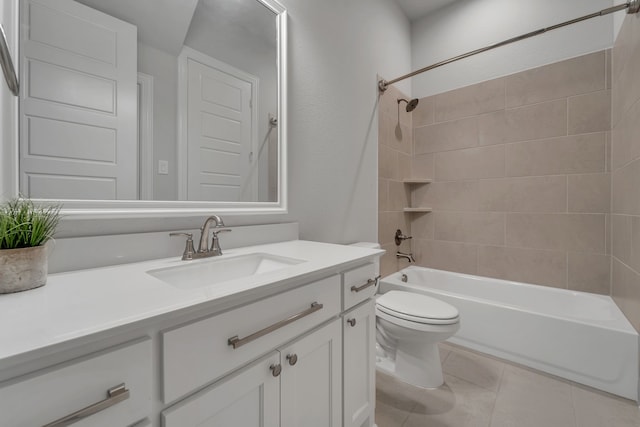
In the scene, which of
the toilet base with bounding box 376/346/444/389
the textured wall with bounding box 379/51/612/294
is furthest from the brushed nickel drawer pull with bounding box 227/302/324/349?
the textured wall with bounding box 379/51/612/294

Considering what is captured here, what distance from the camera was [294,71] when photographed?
1.50 meters

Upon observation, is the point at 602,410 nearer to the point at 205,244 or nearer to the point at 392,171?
the point at 392,171

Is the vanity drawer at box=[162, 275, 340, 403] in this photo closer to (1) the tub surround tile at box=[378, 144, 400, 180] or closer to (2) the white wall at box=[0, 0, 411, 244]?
(2) the white wall at box=[0, 0, 411, 244]

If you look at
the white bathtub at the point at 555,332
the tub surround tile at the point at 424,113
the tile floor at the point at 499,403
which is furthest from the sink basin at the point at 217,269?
the tub surround tile at the point at 424,113

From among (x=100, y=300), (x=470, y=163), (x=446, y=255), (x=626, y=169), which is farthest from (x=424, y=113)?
(x=100, y=300)

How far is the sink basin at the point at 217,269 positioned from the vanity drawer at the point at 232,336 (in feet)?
0.68

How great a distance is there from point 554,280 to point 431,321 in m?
1.37

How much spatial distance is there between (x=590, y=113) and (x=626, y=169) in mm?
620

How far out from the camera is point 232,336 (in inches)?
23.7

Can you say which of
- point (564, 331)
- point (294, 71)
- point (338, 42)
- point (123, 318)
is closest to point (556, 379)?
point (564, 331)

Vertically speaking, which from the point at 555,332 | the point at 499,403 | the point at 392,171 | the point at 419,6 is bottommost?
the point at 499,403

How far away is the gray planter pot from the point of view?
556 mm

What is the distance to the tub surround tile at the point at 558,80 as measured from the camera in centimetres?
188

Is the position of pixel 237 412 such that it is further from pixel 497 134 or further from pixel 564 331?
pixel 497 134
